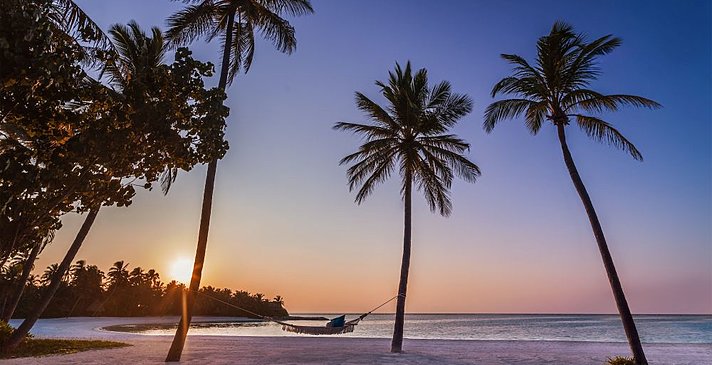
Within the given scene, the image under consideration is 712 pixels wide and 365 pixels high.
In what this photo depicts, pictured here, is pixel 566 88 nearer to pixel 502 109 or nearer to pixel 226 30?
pixel 502 109

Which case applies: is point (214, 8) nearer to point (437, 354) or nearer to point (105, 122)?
point (105, 122)

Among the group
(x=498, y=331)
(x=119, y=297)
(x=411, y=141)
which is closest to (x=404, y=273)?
(x=411, y=141)


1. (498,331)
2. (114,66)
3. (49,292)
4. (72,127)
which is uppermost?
(114,66)

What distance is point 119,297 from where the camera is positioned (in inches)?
2421

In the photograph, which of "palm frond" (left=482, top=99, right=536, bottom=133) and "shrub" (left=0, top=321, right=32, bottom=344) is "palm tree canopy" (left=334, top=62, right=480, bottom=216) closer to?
"palm frond" (left=482, top=99, right=536, bottom=133)

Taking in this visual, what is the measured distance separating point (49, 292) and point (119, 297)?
187 feet

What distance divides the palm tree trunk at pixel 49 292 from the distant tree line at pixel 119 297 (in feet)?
133

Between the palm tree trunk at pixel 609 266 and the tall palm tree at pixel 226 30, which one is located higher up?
the tall palm tree at pixel 226 30

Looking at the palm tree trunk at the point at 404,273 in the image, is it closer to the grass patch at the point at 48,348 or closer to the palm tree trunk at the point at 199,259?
the palm tree trunk at the point at 199,259

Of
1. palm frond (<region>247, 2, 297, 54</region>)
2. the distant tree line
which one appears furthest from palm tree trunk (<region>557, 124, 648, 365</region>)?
the distant tree line

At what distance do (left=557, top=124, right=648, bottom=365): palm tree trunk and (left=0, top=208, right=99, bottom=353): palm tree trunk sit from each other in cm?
1262

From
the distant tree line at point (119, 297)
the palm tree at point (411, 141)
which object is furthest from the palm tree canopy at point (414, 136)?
the distant tree line at point (119, 297)

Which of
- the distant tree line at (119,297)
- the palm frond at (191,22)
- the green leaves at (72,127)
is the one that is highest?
the palm frond at (191,22)

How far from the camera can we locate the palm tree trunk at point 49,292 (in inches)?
440
